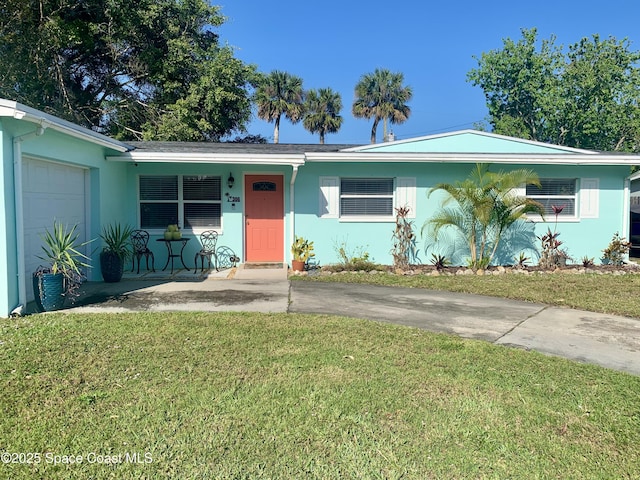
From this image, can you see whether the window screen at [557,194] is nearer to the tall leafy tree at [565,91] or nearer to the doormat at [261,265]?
the doormat at [261,265]

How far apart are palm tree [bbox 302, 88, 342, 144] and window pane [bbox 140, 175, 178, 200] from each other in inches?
832

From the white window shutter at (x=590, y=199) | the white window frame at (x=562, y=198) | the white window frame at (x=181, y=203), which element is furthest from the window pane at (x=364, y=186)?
the white window shutter at (x=590, y=199)

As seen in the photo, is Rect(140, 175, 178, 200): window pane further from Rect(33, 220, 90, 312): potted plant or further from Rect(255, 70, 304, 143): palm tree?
Rect(255, 70, 304, 143): palm tree

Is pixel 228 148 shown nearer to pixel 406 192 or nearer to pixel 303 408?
pixel 406 192

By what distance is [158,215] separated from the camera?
1034 cm

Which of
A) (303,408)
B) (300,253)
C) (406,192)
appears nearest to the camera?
(303,408)

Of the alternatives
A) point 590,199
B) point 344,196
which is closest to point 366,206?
point 344,196

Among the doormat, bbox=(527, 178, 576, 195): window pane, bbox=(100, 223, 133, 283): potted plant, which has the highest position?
bbox=(527, 178, 576, 195): window pane

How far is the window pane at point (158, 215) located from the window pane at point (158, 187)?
7.5 inches

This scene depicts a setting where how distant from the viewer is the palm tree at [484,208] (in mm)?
9344

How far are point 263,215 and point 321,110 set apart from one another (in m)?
21.4

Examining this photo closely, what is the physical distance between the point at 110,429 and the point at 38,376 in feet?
4.08

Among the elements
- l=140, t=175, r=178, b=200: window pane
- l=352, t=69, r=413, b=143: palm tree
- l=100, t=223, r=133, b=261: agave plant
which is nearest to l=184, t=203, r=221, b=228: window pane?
l=140, t=175, r=178, b=200: window pane

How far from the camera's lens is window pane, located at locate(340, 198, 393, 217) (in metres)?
10.4
